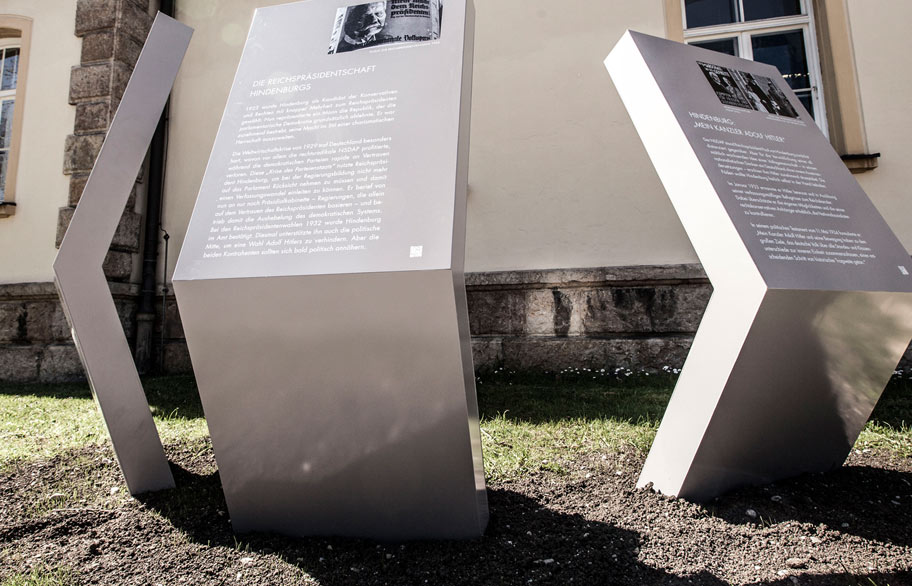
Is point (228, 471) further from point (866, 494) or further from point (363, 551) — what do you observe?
point (866, 494)

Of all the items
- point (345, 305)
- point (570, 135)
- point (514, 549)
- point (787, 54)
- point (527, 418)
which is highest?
point (787, 54)

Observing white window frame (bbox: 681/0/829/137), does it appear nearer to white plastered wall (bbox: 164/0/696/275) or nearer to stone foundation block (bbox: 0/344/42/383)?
white plastered wall (bbox: 164/0/696/275)

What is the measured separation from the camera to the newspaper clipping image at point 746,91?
7.27ft

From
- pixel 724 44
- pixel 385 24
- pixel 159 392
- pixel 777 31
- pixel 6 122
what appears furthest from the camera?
pixel 6 122

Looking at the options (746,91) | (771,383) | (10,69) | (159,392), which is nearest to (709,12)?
(746,91)

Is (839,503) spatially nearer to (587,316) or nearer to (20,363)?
(587,316)

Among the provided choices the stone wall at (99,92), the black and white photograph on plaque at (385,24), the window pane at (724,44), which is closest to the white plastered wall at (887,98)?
the window pane at (724,44)

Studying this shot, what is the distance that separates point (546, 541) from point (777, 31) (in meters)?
5.55

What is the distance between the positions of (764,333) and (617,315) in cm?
310

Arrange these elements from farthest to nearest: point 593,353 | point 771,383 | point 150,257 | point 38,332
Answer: point 150,257, point 38,332, point 593,353, point 771,383

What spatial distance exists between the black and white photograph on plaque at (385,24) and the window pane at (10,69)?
6.66m

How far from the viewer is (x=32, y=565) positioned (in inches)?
62.4

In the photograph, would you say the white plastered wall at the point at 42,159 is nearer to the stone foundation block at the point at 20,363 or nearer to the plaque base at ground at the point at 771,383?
the stone foundation block at the point at 20,363

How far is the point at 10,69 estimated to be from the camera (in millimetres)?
6340
